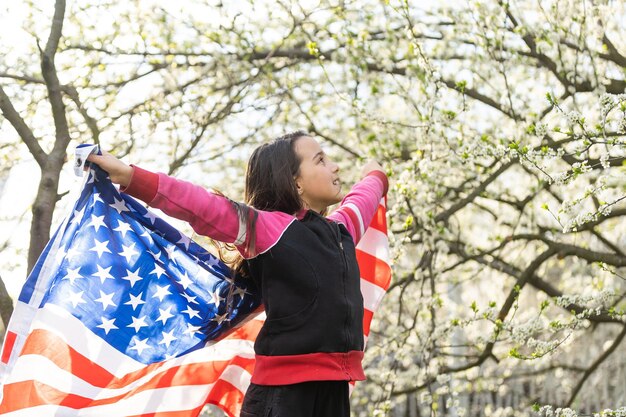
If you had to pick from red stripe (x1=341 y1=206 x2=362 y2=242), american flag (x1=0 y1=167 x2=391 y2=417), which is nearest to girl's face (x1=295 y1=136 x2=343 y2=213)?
red stripe (x1=341 y1=206 x2=362 y2=242)

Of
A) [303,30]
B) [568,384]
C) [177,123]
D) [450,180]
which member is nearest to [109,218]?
[177,123]

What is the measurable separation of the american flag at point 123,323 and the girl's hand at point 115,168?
18 centimetres

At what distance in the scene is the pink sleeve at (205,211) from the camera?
2.56m

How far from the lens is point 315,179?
298cm

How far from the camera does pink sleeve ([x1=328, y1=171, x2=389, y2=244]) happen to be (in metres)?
3.18

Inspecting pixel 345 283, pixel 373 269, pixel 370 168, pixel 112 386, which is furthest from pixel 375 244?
pixel 112 386

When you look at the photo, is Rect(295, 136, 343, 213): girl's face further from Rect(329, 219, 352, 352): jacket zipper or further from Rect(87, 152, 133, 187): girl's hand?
Rect(87, 152, 133, 187): girl's hand

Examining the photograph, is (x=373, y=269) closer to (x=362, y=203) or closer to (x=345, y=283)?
(x=362, y=203)

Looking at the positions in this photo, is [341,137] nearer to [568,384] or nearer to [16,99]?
[16,99]

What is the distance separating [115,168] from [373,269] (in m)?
1.40

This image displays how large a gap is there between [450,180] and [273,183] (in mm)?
3430

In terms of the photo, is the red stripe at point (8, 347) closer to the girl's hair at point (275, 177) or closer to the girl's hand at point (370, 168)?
the girl's hair at point (275, 177)

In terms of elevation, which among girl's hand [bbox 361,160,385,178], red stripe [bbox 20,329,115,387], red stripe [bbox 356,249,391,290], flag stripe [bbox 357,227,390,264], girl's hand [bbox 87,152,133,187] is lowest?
red stripe [bbox 20,329,115,387]

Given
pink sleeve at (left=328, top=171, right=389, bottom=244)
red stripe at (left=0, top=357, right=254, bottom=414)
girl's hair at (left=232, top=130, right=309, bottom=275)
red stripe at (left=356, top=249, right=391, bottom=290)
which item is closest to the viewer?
red stripe at (left=0, top=357, right=254, bottom=414)
